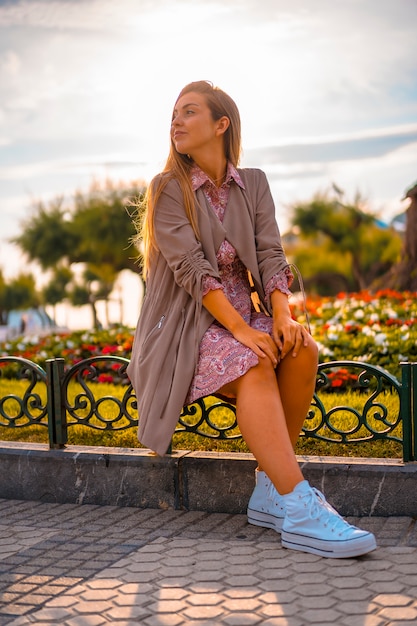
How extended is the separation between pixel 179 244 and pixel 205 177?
433 mm

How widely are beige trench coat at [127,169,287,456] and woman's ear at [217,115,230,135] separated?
0.86 feet

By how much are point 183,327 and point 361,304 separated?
6.22m

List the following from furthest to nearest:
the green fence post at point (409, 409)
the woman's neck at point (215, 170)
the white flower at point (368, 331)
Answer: the white flower at point (368, 331) → the woman's neck at point (215, 170) → the green fence post at point (409, 409)

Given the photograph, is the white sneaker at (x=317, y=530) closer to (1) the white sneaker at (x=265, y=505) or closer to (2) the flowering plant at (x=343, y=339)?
(1) the white sneaker at (x=265, y=505)

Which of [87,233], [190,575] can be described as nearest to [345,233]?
[87,233]

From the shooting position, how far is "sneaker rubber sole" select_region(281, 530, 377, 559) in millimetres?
3350

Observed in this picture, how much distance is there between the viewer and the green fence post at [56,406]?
4.63m

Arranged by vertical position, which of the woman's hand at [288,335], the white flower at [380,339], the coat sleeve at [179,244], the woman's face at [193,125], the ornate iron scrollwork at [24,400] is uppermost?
the woman's face at [193,125]

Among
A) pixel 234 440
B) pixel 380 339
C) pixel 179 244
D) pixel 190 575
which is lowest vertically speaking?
pixel 190 575

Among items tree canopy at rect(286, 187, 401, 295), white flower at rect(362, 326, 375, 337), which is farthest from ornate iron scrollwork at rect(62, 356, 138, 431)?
tree canopy at rect(286, 187, 401, 295)

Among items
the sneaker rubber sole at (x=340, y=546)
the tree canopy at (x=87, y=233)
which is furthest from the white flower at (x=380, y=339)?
the tree canopy at (x=87, y=233)

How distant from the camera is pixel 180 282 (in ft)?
13.0

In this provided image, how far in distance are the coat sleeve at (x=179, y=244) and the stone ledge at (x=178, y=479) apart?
0.93 metres

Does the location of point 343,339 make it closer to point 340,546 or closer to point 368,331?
point 368,331
